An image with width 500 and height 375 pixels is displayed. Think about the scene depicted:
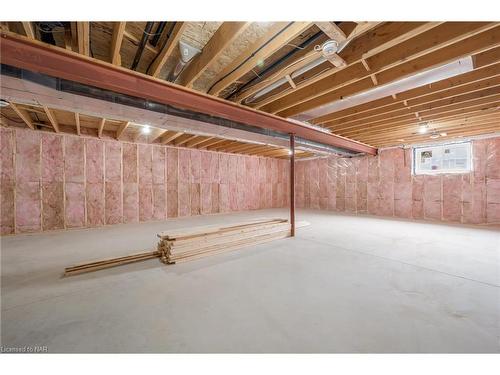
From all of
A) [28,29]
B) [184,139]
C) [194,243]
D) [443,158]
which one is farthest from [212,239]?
[443,158]

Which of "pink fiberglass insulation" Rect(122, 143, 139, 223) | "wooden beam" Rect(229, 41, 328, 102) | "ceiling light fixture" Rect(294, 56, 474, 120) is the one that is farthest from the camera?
"pink fiberglass insulation" Rect(122, 143, 139, 223)

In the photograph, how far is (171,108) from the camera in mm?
3271

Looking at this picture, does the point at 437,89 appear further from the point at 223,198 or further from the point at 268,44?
the point at 223,198

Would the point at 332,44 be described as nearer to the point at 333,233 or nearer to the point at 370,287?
the point at 370,287

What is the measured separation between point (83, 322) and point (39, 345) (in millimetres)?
270

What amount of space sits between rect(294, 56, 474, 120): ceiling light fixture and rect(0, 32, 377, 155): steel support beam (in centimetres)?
142

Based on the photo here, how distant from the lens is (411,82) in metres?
2.94

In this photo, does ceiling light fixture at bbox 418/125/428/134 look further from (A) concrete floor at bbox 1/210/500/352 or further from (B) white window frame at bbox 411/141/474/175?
(A) concrete floor at bbox 1/210/500/352

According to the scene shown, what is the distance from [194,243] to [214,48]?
271 centimetres

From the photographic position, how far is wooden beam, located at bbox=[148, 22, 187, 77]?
5.99ft

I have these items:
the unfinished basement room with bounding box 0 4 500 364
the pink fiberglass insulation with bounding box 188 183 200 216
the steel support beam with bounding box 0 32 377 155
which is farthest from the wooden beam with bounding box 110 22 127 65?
the pink fiberglass insulation with bounding box 188 183 200 216

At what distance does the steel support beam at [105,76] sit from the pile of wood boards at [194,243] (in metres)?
2.04

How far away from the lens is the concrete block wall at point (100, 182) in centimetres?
489
